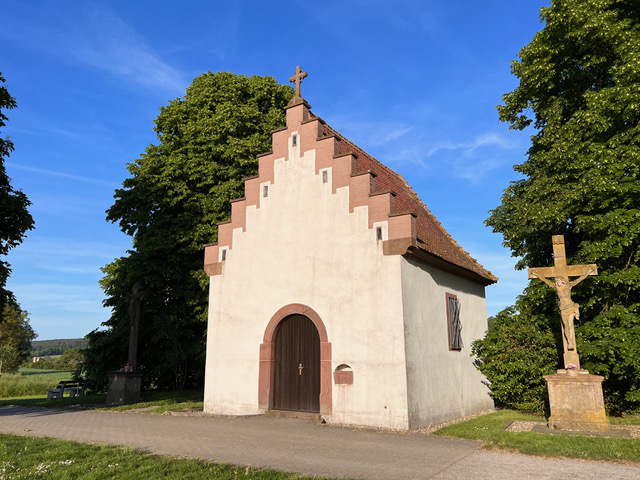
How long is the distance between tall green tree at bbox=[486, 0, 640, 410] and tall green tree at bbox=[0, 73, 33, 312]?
732 inches

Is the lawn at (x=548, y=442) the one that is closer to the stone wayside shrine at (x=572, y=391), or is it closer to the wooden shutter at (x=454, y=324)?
the stone wayside shrine at (x=572, y=391)

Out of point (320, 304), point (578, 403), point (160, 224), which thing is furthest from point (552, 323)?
point (160, 224)

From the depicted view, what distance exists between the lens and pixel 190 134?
2152 cm

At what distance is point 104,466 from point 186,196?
1511cm

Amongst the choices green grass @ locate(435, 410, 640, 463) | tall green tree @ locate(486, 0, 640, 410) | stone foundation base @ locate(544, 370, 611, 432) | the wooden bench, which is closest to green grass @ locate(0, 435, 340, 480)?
green grass @ locate(435, 410, 640, 463)

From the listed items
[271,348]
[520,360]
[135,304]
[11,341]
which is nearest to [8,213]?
[135,304]

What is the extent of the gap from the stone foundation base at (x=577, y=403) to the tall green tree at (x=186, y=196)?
45.0ft

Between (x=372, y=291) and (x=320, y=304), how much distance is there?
1.72m

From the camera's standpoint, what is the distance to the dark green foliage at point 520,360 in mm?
13734

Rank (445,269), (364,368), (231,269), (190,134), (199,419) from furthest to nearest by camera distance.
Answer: (190,134) → (231,269) → (445,269) → (199,419) → (364,368)

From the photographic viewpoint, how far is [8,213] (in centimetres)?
1780

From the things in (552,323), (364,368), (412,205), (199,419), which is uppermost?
(412,205)

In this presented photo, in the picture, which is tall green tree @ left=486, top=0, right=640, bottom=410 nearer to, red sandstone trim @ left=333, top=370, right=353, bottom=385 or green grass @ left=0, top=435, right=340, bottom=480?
red sandstone trim @ left=333, top=370, right=353, bottom=385

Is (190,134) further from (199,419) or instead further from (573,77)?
(573,77)
